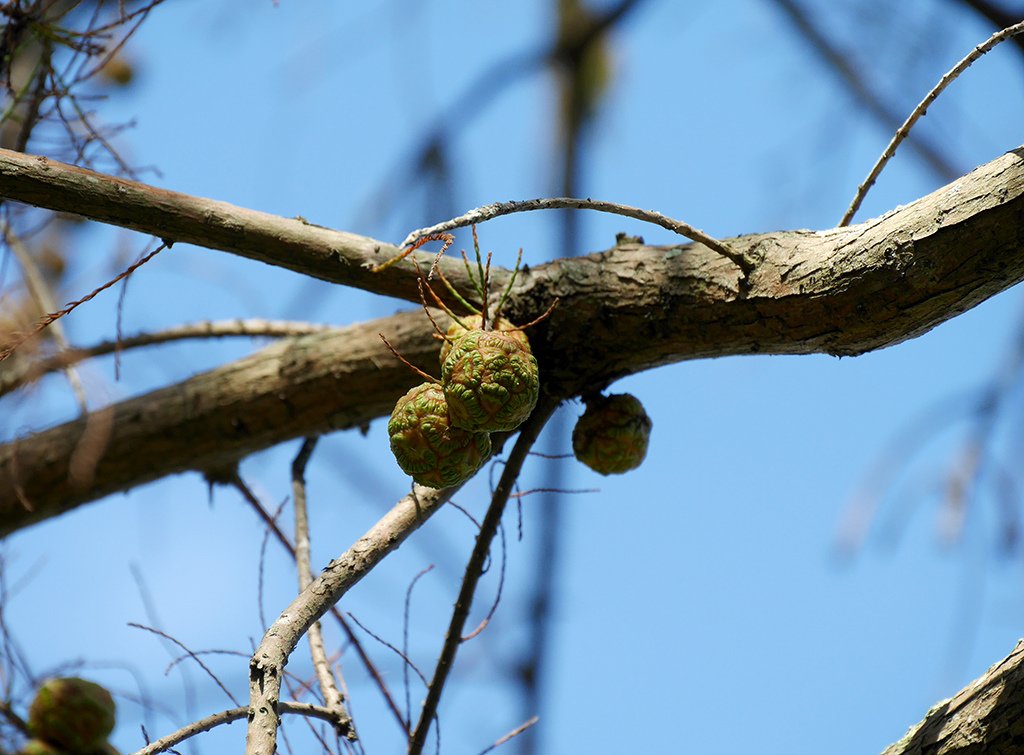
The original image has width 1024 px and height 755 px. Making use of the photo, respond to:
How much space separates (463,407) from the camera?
169 centimetres

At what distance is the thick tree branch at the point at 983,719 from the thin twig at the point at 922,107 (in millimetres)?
884

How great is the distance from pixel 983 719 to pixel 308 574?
1422 mm

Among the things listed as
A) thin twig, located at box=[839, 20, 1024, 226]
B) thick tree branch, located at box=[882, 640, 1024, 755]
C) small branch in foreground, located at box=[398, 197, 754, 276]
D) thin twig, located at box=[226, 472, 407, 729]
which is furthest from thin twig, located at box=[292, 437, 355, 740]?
thin twig, located at box=[839, 20, 1024, 226]

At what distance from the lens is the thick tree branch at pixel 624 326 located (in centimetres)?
177

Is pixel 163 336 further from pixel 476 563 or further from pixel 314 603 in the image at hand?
pixel 314 603

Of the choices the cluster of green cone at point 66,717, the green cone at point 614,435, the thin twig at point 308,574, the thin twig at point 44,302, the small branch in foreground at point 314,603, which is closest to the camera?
the small branch in foreground at point 314,603

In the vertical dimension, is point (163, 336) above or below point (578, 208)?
above

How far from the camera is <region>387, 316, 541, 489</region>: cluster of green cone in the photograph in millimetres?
1688

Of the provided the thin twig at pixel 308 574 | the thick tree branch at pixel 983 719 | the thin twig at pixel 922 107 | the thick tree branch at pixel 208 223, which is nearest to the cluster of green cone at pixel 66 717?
the thin twig at pixel 308 574

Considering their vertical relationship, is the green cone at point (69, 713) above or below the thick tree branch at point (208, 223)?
below

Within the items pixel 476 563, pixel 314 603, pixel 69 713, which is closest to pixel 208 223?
pixel 314 603

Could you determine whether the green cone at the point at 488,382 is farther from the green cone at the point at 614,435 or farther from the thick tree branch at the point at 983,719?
the thick tree branch at the point at 983,719

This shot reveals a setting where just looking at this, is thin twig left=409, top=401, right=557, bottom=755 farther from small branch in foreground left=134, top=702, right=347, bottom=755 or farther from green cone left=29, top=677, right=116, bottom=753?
green cone left=29, top=677, right=116, bottom=753

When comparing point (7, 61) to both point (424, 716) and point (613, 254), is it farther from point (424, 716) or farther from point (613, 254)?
point (424, 716)
